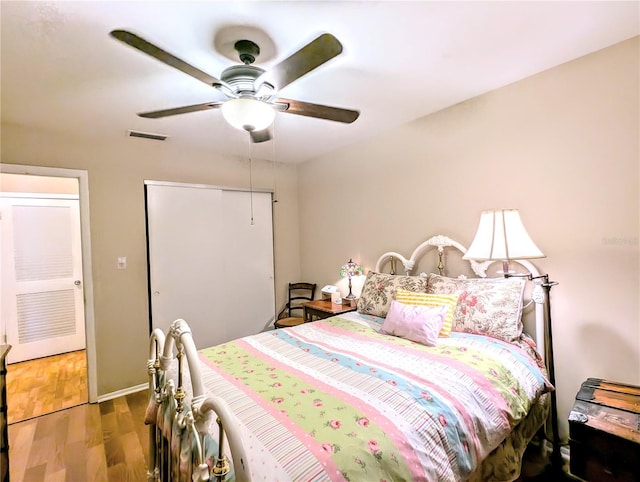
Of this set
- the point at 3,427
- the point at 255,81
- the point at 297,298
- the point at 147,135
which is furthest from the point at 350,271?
the point at 3,427

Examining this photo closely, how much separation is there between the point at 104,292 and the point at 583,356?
3834 mm

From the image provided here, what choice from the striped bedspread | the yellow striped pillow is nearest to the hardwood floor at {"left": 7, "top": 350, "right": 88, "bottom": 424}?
the striped bedspread

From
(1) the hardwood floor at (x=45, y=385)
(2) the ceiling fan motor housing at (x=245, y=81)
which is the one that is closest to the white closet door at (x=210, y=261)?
(1) the hardwood floor at (x=45, y=385)

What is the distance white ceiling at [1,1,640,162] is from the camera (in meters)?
1.43

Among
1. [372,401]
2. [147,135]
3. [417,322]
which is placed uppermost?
[147,135]

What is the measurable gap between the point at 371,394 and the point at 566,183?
1802 millimetres

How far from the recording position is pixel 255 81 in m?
1.68

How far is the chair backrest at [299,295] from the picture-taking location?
4.16m

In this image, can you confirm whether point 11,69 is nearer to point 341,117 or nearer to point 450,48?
point 341,117

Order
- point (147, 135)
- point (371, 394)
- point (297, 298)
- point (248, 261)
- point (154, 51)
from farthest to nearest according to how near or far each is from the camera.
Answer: point (297, 298), point (248, 261), point (147, 135), point (371, 394), point (154, 51)

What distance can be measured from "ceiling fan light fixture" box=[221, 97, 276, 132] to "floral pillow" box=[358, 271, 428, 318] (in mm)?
1664

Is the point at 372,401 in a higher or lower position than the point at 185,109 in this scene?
lower

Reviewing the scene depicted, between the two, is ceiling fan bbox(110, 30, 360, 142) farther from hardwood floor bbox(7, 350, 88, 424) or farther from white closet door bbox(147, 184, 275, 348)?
hardwood floor bbox(7, 350, 88, 424)

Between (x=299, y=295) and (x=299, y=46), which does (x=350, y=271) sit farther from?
(x=299, y=46)
